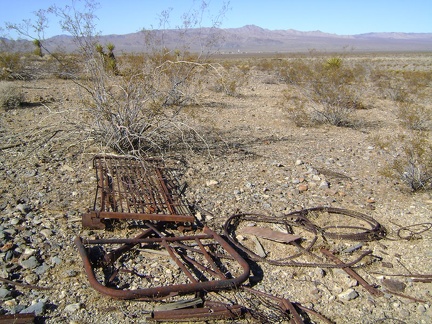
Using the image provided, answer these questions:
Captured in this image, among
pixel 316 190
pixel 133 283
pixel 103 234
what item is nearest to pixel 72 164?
pixel 103 234

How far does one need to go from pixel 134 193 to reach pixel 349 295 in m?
2.85

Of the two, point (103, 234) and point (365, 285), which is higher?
point (103, 234)

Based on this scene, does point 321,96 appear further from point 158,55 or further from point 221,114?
point 158,55

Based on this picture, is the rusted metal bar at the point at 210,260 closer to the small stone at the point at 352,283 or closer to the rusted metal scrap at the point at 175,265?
the rusted metal scrap at the point at 175,265

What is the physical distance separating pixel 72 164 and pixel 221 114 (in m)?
5.66

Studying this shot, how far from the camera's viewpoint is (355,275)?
13.3 ft

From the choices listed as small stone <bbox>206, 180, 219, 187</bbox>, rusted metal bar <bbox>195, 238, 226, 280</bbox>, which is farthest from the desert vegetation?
rusted metal bar <bbox>195, 238, 226, 280</bbox>

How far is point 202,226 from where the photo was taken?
4.83 m

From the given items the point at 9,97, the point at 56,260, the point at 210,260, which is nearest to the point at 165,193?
the point at 210,260

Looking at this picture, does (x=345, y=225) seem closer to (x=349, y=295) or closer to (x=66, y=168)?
(x=349, y=295)

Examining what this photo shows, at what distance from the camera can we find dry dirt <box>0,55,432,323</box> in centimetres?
349

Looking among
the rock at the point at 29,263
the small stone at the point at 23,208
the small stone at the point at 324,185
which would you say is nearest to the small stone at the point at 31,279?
the rock at the point at 29,263

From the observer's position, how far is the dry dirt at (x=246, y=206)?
349 centimetres

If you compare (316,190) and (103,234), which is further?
(316,190)
